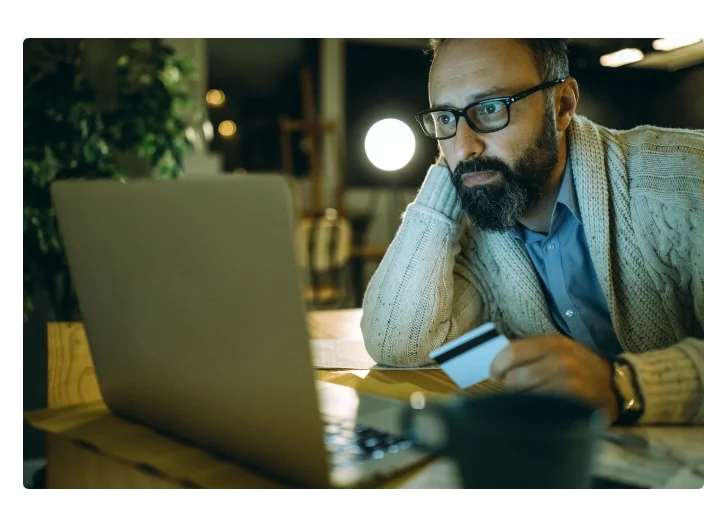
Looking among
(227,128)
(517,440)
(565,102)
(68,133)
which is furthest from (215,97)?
(517,440)

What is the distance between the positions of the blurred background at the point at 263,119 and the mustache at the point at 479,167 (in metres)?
0.21

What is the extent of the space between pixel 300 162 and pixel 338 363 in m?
5.10

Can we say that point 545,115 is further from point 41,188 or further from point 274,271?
point 41,188

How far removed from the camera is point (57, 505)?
1.81 ft

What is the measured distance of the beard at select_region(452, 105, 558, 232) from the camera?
45.2 inches

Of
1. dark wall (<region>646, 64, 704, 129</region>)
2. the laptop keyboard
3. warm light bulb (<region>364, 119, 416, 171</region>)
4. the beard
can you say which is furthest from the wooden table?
warm light bulb (<region>364, 119, 416, 171</region>)

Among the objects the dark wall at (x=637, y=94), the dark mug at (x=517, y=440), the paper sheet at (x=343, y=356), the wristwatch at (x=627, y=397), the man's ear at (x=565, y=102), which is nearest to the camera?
the dark mug at (x=517, y=440)

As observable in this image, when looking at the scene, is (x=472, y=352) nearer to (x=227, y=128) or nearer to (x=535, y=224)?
(x=535, y=224)

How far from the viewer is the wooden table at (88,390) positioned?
22.2 inches

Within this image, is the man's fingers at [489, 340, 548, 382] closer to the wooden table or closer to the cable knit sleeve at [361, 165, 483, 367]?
the wooden table

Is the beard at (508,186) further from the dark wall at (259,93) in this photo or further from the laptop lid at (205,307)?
the dark wall at (259,93)

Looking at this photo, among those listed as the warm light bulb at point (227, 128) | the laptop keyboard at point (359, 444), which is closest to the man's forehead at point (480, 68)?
the laptop keyboard at point (359, 444)

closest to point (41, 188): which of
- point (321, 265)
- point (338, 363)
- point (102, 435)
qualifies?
point (338, 363)

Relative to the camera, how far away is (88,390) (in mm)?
833
